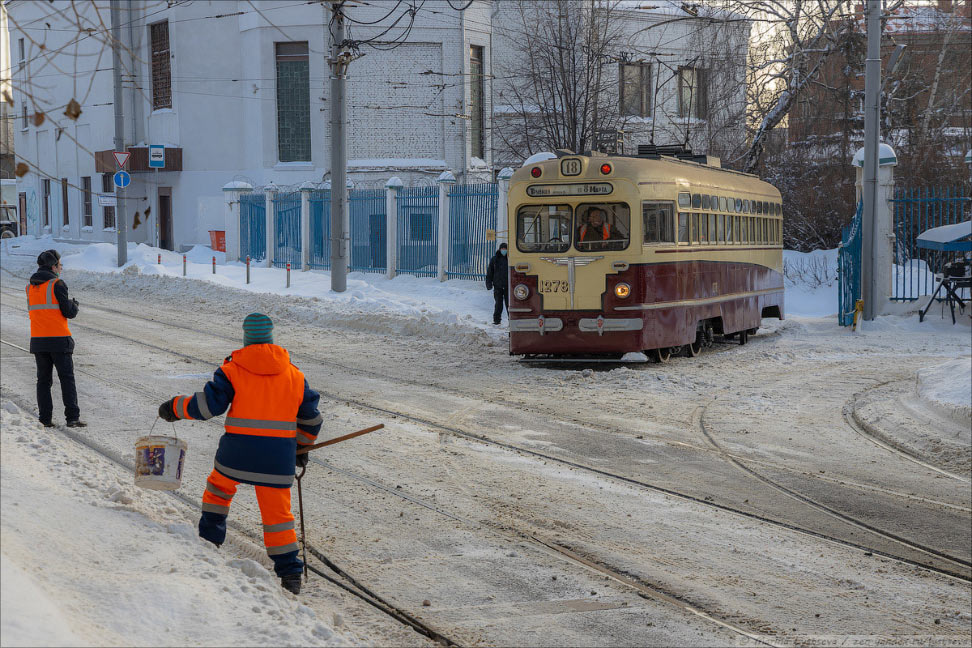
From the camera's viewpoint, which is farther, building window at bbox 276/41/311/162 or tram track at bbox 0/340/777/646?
building window at bbox 276/41/311/162

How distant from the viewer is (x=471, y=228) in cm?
2622

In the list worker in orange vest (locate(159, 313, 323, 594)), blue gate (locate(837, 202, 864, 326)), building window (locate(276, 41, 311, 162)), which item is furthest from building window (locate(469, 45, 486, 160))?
worker in orange vest (locate(159, 313, 323, 594))

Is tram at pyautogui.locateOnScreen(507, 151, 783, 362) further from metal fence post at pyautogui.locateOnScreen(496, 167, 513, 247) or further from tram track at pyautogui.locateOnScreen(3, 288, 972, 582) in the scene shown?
metal fence post at pyautogui.locateOnScreen(496, 167, 513, 247)

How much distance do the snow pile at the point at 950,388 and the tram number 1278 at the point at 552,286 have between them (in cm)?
484

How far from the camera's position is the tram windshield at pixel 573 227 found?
615 inches

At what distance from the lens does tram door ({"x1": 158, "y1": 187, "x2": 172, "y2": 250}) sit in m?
46.5

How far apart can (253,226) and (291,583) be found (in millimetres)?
31790

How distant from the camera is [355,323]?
20844 millimetres

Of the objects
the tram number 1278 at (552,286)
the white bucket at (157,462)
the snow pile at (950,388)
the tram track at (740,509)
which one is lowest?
the tram track at (740,509)

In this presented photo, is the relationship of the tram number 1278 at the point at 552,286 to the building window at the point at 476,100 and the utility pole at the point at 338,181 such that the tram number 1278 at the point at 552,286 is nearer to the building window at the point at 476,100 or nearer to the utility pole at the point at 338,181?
the utility pole at the point at 338,181

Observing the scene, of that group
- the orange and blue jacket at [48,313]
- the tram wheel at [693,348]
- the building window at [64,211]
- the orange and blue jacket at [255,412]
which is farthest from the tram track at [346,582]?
the building window at [64,211]

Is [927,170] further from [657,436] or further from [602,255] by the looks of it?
[657,436]

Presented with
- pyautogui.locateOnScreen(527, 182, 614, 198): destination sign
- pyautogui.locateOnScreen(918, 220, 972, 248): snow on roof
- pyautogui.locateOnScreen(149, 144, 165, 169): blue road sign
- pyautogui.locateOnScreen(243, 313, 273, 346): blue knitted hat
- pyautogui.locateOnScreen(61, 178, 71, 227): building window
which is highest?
pyautogui.locateOnScreen(149, 144, 165, 169): blue road sign

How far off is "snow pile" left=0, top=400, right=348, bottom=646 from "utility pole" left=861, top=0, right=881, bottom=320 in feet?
55.5
